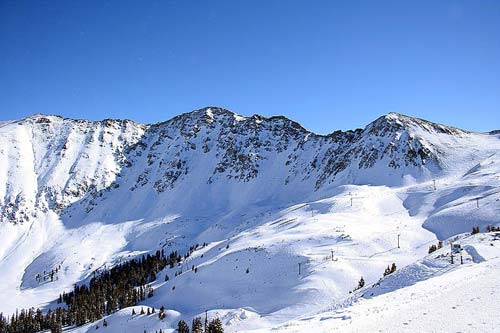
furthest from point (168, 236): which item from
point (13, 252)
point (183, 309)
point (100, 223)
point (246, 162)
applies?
point (183, 309)

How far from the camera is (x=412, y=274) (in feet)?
109

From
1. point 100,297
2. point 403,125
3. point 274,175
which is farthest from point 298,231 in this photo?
point 274,175

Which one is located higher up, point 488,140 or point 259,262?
point 488,140

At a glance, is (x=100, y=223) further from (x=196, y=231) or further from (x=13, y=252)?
(x=196, y=231)

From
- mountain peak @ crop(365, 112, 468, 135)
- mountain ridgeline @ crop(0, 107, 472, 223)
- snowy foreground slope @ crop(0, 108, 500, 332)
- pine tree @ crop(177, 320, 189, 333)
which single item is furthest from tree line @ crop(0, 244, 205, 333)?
mountain peak @ crop(365, 112, 468, 135)

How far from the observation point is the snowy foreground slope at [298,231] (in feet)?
94.1

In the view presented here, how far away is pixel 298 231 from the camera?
8500 cm

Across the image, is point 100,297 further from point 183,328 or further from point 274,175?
point 274,175

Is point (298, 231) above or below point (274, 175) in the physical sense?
below

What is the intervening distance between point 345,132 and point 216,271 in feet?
383

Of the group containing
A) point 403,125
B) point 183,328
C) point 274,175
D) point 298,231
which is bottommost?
point 183,328

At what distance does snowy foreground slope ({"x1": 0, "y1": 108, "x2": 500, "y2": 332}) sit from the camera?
28688 millimetres

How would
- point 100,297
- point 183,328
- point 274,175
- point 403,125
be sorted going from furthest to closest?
point 274,175
point 403,125
point 100,297
point 183,328

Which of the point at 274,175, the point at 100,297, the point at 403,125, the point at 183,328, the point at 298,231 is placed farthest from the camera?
the point at 274,175
